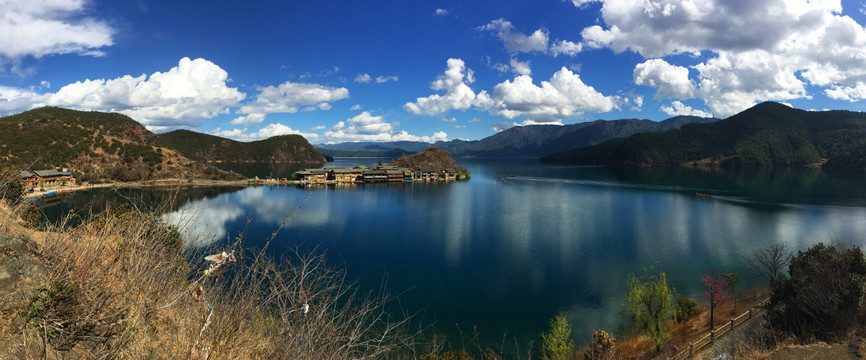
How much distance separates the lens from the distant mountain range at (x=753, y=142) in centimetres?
13475

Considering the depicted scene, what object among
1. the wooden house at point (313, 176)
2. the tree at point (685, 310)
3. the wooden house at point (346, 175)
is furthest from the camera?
the wooden house at point (346, 175)

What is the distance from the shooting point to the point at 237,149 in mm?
166250

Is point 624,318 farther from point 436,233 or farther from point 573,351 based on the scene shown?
point 436,233

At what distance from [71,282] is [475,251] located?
26278 mm

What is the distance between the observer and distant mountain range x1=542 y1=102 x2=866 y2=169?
442 ft

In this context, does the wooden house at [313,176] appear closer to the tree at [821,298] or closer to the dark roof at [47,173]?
the dark roof at [47,173]

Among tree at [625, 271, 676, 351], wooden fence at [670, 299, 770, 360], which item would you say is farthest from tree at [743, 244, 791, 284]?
tree at [625, 271, 676, 351]

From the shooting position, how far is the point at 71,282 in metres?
4.73

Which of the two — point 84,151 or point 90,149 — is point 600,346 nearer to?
point 84,151

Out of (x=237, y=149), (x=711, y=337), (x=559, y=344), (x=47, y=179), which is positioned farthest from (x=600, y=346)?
(x=237, y=149)

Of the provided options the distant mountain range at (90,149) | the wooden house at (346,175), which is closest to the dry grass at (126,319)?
the distant mountain range at (90,149)

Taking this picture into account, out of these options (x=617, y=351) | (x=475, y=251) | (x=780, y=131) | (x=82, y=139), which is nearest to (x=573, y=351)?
(x=617, y=351)

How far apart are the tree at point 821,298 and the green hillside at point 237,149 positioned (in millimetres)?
170773

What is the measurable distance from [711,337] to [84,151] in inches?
3802
